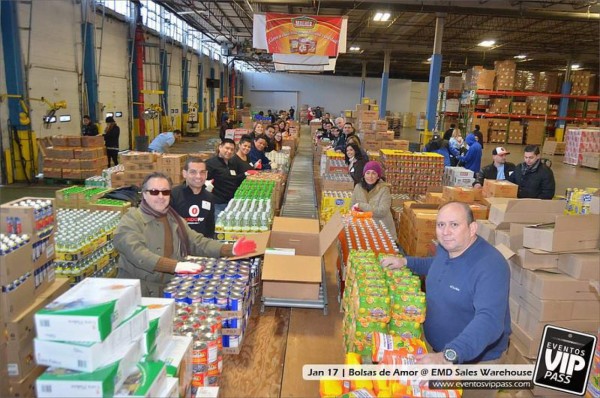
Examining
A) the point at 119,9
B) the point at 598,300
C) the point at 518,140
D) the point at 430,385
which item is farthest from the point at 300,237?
the point at 518,140

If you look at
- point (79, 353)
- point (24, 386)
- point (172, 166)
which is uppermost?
point (79, 353)

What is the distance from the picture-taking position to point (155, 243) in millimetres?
3424

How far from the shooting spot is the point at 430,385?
6.75 feet

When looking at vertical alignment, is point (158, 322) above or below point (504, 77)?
below

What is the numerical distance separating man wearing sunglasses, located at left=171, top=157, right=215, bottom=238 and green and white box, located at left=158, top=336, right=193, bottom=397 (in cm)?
227

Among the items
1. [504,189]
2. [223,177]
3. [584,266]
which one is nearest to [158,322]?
[584,266]

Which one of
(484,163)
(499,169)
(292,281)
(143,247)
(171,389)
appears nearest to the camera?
(171,389)

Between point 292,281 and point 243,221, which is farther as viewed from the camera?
point 243,221

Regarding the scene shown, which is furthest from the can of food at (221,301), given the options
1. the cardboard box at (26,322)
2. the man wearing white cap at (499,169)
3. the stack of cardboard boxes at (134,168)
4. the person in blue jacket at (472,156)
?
the person in blue jacket at (472,156)

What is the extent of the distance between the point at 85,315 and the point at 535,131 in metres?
26.0

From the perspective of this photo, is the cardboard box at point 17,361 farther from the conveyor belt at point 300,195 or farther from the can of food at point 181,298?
the conveyor belt at point 300,195

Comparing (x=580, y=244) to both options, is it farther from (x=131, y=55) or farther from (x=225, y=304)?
(x=131, y=55)

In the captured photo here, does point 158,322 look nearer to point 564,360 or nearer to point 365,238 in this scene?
point 564,360

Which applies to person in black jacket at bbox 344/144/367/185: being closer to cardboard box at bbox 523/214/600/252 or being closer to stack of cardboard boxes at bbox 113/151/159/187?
cardboard box at bbox 523/214/600/252
